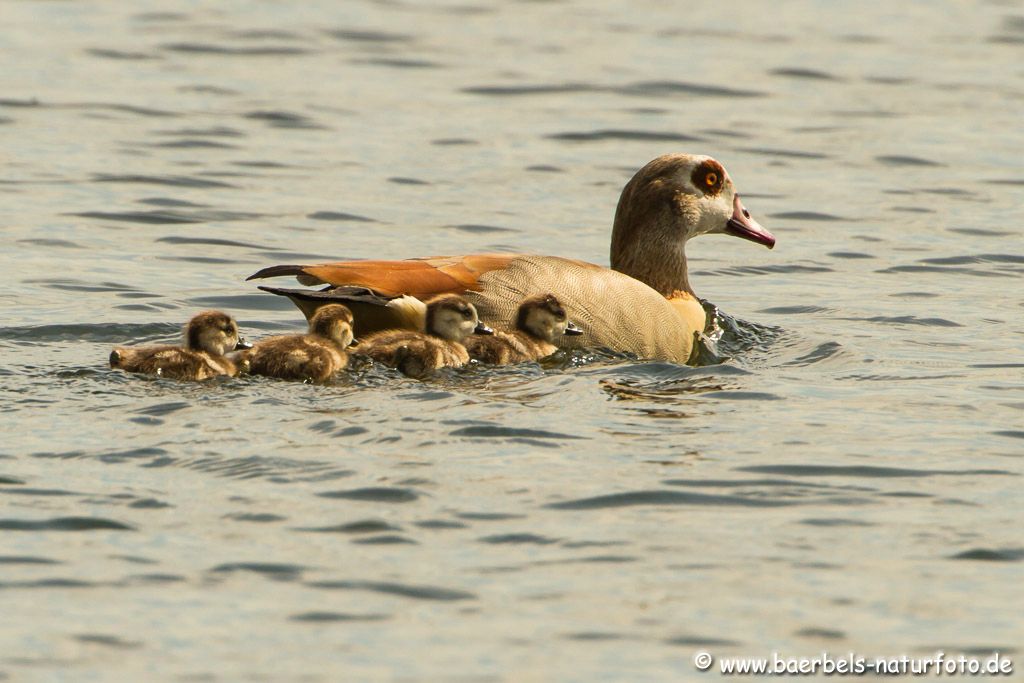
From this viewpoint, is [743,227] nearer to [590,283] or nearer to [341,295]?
[590,283]

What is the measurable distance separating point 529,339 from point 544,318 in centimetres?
14

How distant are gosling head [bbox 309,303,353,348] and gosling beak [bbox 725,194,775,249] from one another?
3.27 meters

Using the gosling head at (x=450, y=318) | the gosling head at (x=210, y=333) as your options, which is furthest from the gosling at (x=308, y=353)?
the gosling head at (x=450, y=318)

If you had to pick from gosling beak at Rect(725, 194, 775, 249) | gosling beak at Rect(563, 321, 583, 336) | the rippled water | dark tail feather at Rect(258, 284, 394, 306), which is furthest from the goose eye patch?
dark tail feather at Rect(258, 284, 394, 306)

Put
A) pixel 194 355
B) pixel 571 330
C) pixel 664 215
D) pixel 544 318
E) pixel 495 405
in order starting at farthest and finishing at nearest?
pixel 664 215 → pixel 571 330 → pixel 544 318 → pixel 194 355 → pixel 495 405

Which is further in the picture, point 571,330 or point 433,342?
point 571,330

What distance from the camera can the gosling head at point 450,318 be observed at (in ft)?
31.7

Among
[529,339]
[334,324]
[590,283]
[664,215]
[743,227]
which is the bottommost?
[529,339]

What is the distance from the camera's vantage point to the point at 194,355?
9.16 meters

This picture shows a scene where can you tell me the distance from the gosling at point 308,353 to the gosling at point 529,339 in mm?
706

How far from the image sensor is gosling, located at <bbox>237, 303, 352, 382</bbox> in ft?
30.3

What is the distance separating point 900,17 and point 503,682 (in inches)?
892

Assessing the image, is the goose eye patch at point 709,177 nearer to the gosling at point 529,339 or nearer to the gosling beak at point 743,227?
the gosling beak at point 743,227

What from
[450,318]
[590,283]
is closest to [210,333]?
[450,318]
